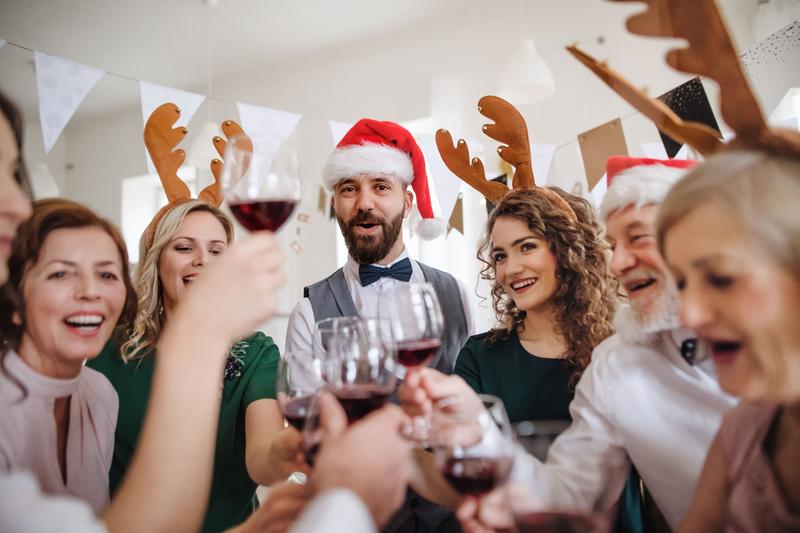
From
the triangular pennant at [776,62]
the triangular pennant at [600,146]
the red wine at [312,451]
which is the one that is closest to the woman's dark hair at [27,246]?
the red wine at [312,451]

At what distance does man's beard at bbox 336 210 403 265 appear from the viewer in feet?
8.12

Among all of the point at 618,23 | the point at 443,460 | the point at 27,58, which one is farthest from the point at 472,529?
the point at 27,58

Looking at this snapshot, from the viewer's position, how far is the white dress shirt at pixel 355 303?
2369 millimetres

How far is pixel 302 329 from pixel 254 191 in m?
1.41

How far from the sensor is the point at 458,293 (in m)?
2.57

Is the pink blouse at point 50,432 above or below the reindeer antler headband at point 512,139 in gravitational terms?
below

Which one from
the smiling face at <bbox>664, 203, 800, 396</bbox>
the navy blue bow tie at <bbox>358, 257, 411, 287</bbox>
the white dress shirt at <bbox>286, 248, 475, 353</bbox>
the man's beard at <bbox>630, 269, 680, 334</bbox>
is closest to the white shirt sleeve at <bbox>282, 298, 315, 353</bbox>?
the white dress shirt at <bbox>286, 248, 475, 353</bbox>

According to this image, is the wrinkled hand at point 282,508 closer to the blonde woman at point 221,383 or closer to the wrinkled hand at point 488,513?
the wrinkled hand at point 488,513

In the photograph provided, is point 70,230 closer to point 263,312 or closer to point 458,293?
point 263,312

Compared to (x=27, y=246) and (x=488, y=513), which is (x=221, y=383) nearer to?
(x=27, y=246)

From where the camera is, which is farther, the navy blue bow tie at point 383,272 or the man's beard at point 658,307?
the navy blue bow tie at point 383,272

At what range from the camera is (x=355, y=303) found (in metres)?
2.48

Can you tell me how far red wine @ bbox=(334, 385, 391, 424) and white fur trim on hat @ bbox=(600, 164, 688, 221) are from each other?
864mm

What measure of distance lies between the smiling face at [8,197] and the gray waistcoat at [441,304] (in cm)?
141
